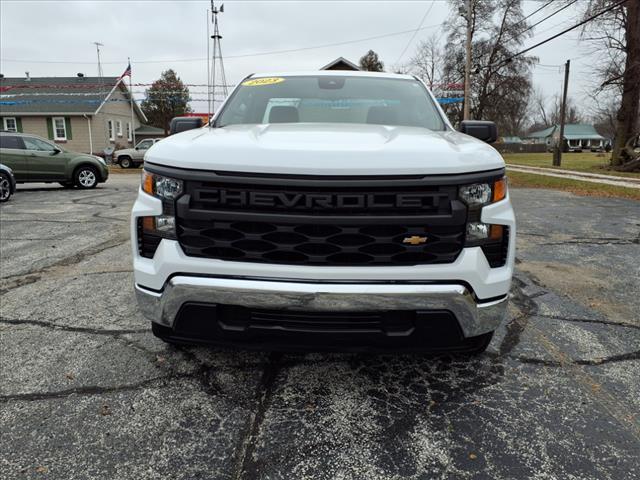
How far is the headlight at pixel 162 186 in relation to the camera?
87.4 inches

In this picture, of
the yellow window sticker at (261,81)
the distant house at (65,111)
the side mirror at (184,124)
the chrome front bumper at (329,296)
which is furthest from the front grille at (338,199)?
the distant house at (65,111)

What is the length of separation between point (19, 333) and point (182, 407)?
1648 millimetres

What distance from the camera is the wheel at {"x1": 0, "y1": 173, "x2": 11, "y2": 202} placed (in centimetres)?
1024

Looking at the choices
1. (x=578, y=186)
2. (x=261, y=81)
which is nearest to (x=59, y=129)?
(x=578, y=186)

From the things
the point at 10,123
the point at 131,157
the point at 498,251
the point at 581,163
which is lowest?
the point at 581,163

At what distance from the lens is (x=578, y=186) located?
46.2ft

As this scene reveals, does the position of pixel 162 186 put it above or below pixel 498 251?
above

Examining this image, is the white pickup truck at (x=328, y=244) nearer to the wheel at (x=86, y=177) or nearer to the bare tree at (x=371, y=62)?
the wheel at (x=86, y=177)

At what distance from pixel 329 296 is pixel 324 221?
331mm

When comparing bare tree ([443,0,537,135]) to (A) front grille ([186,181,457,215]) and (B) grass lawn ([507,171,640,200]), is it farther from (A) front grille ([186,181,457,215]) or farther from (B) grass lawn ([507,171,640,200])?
(A) front grille ([186,181,457,215])

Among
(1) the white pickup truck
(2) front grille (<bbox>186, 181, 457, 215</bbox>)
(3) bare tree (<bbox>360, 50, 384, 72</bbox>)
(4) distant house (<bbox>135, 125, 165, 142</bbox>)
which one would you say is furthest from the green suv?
(3) bare tree (<bbox>360, 50, 384, 72</bbox>)

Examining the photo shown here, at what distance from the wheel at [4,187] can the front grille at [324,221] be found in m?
10.2

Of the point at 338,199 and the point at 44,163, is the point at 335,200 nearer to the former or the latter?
the point at 338,199

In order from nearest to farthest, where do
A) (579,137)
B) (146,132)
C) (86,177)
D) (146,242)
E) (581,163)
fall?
(146,242), (86,177), (581,163), (146,132), (579,137)
